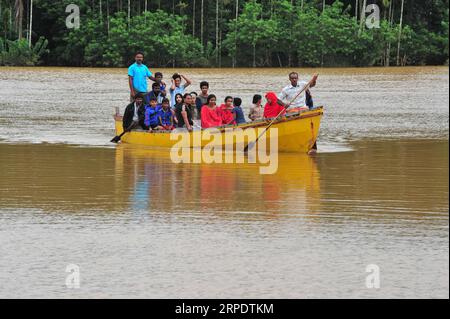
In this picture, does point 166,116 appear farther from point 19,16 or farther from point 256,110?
point 19,16

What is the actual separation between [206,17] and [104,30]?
666 cm

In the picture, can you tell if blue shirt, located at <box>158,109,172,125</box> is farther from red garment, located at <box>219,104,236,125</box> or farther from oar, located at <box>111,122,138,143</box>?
red garment, located at <box>219,104,236,125</box>

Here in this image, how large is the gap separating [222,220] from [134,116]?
9097mm

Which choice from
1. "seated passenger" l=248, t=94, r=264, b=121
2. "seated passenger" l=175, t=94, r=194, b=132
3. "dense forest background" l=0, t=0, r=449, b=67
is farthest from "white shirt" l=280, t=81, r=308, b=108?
"dense forest background" l=0, t=0, r=449, b=67

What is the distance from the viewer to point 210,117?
1995cm

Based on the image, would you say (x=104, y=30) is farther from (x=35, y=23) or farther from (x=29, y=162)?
(x=29, y=162)

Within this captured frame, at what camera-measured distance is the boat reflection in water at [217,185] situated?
14.0 metres

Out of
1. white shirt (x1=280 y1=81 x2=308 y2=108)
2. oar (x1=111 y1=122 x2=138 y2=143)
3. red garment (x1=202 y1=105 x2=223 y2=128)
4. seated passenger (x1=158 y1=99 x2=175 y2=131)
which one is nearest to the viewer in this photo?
white shirt (x1=280 y1=81 x2=308 y2=108)

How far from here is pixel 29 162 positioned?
1870 cm

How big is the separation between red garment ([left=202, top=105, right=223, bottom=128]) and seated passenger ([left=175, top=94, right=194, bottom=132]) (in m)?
0.43

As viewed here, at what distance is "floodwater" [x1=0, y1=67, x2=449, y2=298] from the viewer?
10.1 metres

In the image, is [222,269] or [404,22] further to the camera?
[404,22]

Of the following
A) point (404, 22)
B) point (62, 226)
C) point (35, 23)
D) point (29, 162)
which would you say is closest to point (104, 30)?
point (35, 23)

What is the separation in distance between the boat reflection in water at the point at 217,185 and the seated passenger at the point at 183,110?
2.47ft
